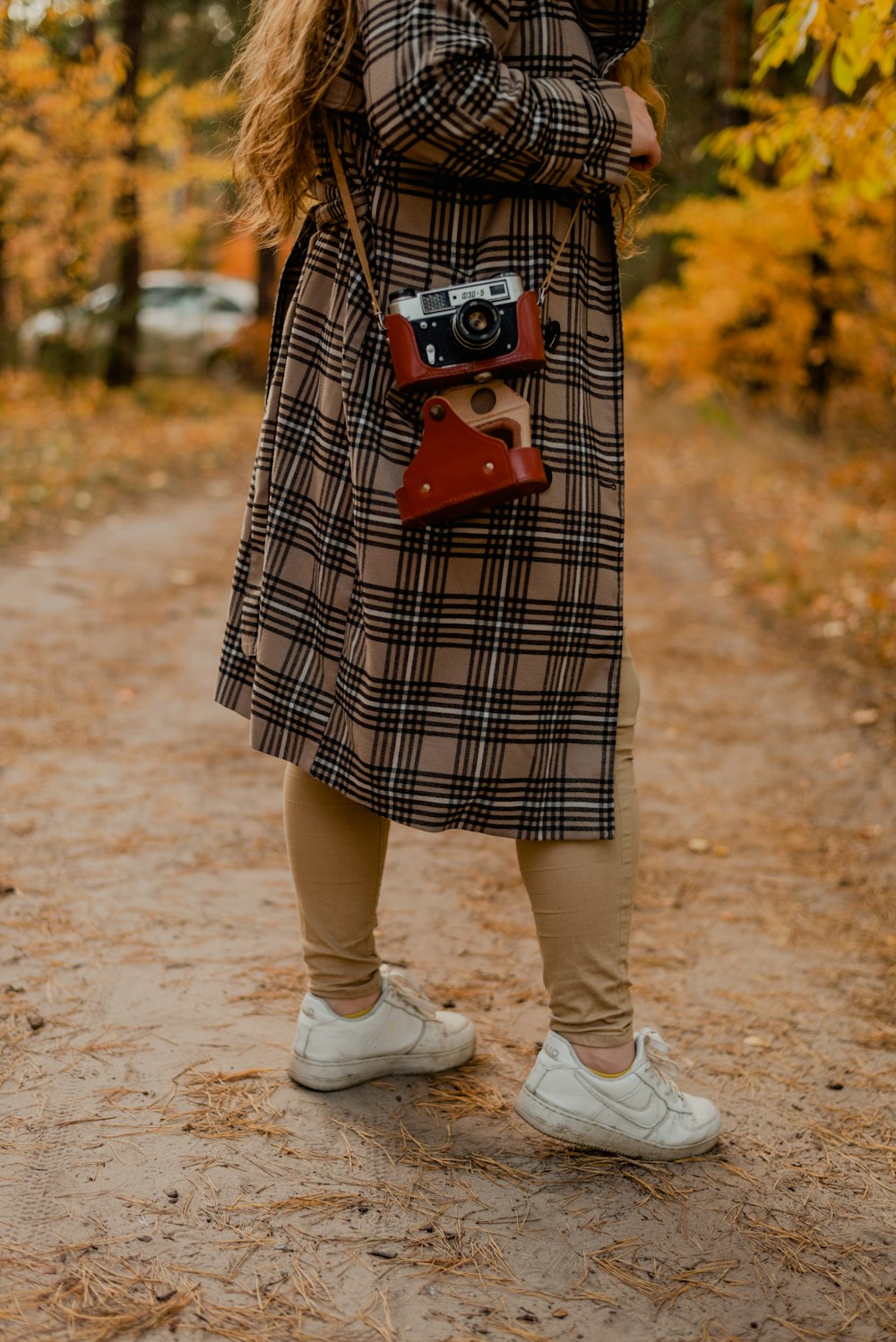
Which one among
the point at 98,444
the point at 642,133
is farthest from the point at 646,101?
the point at 98,444

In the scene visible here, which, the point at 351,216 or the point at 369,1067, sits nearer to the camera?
the point at 351,216

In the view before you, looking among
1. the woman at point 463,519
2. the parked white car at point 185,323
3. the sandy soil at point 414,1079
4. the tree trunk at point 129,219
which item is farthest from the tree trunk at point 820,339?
the woman at point 463,519

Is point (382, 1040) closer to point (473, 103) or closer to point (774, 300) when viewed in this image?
point (473, 103)

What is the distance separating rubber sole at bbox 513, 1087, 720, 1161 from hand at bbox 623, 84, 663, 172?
136 cm

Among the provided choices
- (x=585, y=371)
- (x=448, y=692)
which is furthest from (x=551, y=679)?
(x=585, y=371)

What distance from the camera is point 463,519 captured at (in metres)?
1.65

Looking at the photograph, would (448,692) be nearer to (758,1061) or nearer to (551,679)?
(551,679)

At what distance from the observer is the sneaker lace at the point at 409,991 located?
81.0 inches

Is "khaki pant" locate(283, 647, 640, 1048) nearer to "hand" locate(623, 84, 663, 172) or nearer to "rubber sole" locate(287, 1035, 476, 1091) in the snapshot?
"rubber sole" locate(287, 1035, 476, 1091)

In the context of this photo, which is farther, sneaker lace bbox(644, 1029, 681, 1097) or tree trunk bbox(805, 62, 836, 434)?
tree trunk bbox(805, 62, 836, 434)

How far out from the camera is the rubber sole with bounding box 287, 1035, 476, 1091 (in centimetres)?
197

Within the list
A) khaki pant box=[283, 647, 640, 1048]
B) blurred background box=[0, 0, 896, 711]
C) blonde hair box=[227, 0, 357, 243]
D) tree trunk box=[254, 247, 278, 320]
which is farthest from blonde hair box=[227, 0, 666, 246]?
tree trunk box=[254, 247, 278, 320]

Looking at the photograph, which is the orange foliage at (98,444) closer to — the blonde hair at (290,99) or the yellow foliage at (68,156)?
the yellow foliage at (68,156)

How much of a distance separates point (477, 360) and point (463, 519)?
0.69 feet
